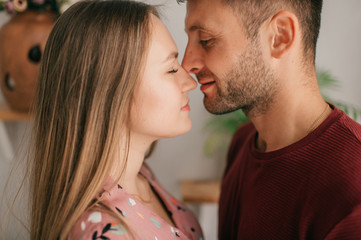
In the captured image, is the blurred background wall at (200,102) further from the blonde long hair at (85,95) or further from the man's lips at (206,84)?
the blonde long hair at (85,95)

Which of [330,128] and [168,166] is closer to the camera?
[330,128]

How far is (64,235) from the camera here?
936 mm

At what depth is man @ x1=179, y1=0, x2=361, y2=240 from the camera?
3.19 ft

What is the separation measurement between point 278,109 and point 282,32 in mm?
243

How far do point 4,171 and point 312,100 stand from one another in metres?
1.52

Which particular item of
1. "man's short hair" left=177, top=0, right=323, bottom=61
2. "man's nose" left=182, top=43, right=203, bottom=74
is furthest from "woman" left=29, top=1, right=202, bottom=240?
"man's short hair" left=177, top=0, right=323, bottom=61

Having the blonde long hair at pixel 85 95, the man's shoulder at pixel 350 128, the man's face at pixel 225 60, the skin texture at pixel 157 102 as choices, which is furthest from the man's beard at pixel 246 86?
the blonde long hair at pixel 85 95

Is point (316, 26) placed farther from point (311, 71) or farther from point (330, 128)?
point (330, 128)

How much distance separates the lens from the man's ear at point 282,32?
3.52 ft

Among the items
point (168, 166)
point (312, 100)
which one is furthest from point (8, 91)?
point (312, 100)

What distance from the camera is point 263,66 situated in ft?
3.76

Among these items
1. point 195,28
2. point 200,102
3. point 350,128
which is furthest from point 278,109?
point 200,102

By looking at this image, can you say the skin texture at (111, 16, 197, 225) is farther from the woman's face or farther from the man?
the man

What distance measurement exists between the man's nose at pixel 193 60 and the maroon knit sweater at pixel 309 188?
0.35 metres
